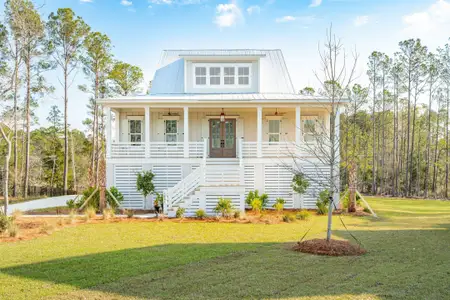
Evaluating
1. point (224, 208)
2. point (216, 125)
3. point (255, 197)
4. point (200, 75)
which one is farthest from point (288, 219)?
point (200, 75)

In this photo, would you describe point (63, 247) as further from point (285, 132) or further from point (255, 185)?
point (285, 132)

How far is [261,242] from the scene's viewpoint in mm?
10055

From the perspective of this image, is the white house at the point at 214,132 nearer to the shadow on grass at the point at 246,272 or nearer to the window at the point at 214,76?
the window at the point at 214,76

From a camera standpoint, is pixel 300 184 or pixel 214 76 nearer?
pixel 300 184

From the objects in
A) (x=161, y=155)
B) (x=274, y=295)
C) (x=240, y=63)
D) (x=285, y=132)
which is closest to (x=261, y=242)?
(x=274, y=295)

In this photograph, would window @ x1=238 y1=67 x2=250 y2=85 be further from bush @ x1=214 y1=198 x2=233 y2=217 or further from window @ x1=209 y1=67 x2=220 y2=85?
bush @ x1=214 y1=198 x2=233 y2=217

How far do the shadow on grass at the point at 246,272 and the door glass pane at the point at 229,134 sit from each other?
1117cm

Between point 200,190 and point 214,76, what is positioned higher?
point 214,76

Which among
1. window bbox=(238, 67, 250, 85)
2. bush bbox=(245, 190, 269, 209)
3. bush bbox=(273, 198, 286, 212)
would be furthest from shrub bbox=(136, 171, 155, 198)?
window bbox=(238, 67, 250, 85)

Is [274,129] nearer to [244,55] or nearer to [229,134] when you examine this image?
[229,134]

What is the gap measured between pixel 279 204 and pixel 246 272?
31.2ft

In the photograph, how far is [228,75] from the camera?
68.8ft

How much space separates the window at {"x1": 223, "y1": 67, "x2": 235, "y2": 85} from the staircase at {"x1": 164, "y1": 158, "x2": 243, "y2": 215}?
6.54 metres

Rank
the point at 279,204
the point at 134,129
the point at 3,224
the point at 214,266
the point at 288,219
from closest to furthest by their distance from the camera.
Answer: the point at 214,266, the point at 3,224, the point at 288,219, the point at 279,204, the point at 134,129
